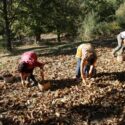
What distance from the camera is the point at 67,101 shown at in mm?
9203

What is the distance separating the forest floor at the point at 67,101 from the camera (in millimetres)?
8269

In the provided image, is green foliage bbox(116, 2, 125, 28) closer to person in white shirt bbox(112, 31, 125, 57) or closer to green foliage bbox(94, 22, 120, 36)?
green foliage bbox(94, 22, 120, 36)

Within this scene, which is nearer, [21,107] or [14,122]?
[14,122]

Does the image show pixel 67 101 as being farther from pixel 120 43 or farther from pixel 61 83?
pixel 120 43

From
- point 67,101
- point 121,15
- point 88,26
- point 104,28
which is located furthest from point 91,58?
point 121,15

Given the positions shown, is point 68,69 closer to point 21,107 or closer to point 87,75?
point 87,75

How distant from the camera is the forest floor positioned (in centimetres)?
827

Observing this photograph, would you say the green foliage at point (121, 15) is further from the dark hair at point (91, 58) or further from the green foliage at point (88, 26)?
the dark hair at point (91, 58)

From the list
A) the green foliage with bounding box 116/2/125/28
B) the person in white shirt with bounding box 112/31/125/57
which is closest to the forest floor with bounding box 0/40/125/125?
the person in white shirt with bounding box 112/31/125/57

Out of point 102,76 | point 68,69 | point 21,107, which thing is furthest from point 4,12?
point 21,107

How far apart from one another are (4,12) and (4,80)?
402 inches

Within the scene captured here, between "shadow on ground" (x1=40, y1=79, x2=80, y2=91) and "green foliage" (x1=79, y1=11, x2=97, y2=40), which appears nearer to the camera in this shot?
"shadow on ground" (x1=40, y1=79, x2=80, y2=91)

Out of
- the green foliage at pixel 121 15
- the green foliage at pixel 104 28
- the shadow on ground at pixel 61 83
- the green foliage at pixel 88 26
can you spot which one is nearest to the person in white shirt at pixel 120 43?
the shadow on ground at pixel 61 83

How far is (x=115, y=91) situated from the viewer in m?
9.74
